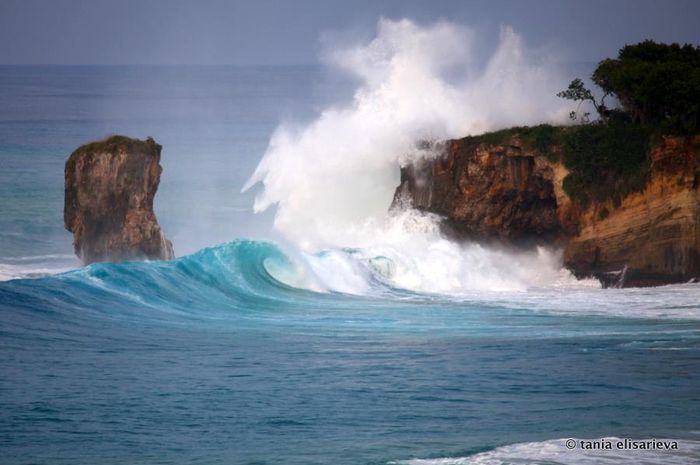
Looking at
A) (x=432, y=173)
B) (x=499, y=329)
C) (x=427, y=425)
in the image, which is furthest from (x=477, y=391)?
(x=432, y=173)

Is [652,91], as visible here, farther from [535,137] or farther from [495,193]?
[495,193]

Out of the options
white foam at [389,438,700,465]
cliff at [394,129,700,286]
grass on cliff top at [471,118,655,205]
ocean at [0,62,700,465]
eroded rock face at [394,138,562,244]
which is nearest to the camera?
white foam at [389,438,700,465]

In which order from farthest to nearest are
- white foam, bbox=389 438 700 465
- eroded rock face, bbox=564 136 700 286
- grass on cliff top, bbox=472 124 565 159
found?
grass on cliff top, bbox=472 124 565 159 → eroded rock face, bbox=564 136 700 286 → white foam, bbox=389 438 700 465

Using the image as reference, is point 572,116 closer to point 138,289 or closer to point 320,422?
point 138,289

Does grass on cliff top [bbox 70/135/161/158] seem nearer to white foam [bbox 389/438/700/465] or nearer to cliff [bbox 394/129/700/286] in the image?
cliff [bbox 394/129/700/286]

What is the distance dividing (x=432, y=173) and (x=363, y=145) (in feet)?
15.0

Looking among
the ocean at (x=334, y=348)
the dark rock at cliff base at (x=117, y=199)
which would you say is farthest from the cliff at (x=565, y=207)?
the dark rock at cliff base at (x=117, y=199)

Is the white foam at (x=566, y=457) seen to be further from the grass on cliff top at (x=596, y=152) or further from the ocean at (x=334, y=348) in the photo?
the grass on cliff top at (x=596, y=152)

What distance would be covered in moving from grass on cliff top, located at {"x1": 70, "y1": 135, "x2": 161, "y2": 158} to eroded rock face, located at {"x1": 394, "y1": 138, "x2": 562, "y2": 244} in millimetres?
6972

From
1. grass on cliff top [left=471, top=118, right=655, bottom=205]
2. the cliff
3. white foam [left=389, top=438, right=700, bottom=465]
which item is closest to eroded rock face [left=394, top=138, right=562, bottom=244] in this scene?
the cliff

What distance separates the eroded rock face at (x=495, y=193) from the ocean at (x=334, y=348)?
0.49 m

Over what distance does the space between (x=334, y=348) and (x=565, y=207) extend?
12316 mm

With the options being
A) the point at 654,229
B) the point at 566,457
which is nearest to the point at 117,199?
the point at 654,229

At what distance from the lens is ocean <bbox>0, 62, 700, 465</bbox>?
1628 cm
